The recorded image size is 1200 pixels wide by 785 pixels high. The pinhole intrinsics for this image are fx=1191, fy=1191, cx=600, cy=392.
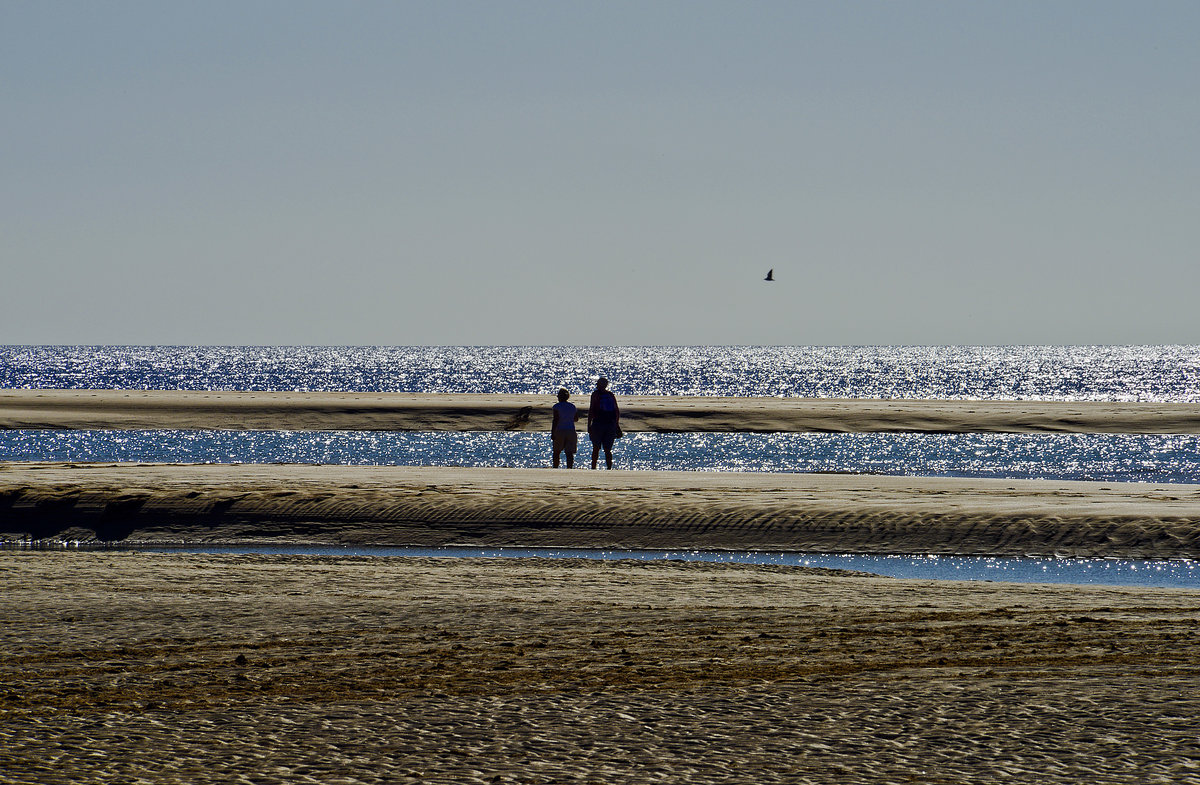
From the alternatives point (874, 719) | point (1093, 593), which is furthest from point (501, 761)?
point (1093, 593)

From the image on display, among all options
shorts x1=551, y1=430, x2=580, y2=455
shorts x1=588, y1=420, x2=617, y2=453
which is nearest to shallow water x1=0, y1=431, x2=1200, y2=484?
shorts x1=588, y1=420, x2=617, y2=453

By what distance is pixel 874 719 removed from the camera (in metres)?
5.77

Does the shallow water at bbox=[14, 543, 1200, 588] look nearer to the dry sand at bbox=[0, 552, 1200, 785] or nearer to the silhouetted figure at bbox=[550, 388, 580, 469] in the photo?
the dry sand at bbox=[0, 552, 1200, 785]

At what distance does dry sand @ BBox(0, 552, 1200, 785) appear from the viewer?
5133 mm

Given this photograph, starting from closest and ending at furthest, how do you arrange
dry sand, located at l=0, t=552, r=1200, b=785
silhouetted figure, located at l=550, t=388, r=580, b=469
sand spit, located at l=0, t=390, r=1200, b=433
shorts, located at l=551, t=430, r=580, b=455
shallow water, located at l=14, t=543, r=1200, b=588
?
dry sand, located at l=0, t=552, r=1200, b=785 < shallow water, located at l=14, t=543, r=1200, b=588 < silhouetted figure, located at l=550, t=388, r=580, b=469 < shorts, located at l=551, t=430, r=580, b=455 < sand spit, located at l=0, t=390, r=1200, b=433

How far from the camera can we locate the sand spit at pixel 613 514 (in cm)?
1388

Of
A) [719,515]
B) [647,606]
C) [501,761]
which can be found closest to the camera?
[501,761]

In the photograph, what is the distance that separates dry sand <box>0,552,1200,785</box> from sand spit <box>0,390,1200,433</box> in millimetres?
29704

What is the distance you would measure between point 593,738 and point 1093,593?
19.4ft

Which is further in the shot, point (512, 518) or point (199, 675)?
point (512, 518)

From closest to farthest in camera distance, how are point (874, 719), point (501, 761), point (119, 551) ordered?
point (501, 761) < point (874, 719) < point (119, 551)

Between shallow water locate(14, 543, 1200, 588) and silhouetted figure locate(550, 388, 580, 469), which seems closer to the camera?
shallow water locate(14, 543, 1200, 588)

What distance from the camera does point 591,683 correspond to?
650 centimetres

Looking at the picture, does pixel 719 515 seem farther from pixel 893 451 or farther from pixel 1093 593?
pixel 893 451
